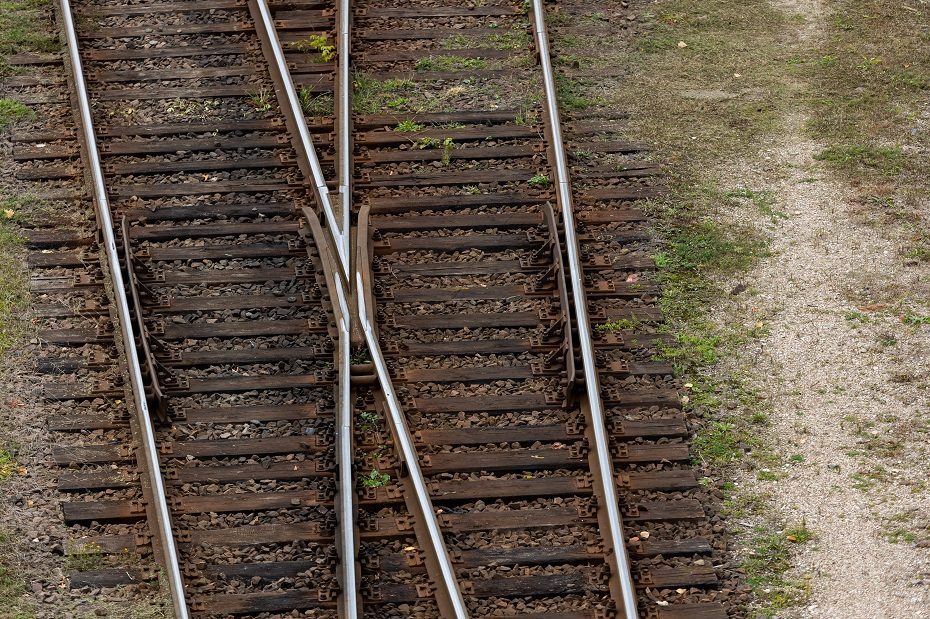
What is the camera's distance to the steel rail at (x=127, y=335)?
7.88m

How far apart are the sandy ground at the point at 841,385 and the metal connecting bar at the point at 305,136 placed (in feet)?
9.24

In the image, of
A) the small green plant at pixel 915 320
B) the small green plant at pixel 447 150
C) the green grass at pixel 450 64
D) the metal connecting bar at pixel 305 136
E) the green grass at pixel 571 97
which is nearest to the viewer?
the small green plant at pixel 915 320

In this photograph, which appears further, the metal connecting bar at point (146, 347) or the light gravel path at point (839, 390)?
the metal connecting bar at point (146, 347)

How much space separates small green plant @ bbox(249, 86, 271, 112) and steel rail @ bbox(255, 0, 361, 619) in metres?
0.16

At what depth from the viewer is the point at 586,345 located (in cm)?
918

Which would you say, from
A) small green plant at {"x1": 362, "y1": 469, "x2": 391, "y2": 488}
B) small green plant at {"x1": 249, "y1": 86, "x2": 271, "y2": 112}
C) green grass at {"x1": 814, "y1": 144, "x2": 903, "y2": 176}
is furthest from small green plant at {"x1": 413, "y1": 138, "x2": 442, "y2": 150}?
small green plant at {"x1": 362, "y1": 469, "x2": 391, "y2": 488}

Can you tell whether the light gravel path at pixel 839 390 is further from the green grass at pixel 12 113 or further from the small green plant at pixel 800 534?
the green grass at pixel 12 113

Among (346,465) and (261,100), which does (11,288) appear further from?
(346,465)

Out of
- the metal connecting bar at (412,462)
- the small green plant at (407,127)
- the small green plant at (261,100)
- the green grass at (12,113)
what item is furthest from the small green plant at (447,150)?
the green grass at (12,113)

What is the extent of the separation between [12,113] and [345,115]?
2.98 meters

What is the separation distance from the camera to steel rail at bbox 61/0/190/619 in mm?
7875

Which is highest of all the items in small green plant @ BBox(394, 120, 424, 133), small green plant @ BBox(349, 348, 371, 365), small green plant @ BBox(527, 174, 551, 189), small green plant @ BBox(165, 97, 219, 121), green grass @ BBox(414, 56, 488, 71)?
green grass @ BBox(414, 56, 488, 71)

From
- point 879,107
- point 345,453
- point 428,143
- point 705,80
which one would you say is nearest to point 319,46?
point 428,143

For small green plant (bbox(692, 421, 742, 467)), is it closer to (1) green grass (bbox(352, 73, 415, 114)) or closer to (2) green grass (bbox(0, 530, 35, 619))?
(2) green grass (bbox(0, 530, 35, 619))
